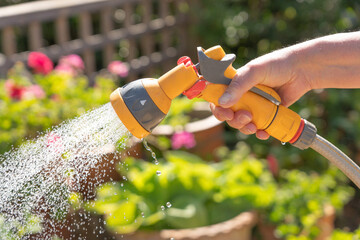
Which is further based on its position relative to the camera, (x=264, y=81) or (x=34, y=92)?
(x=34, y=92)

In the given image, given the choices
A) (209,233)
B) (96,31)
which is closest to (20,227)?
(209,233)

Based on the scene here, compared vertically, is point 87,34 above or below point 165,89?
below

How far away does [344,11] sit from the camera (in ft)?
13.3

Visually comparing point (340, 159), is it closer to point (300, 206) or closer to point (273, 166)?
point (300, 206)

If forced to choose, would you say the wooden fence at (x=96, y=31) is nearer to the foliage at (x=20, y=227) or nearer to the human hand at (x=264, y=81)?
the foliage at (x=20, y=227)

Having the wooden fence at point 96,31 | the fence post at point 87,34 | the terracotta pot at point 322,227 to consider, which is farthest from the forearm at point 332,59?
the fence post at point 87,34

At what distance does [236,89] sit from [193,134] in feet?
5.53

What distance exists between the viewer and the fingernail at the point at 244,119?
115cm

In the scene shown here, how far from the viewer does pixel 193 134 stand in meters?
2.76

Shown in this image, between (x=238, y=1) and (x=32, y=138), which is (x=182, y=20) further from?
(x=32, y=138)

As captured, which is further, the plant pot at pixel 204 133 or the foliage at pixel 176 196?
the plant pot at pixel 204 133

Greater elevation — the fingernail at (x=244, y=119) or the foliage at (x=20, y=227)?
the fingernail at (x=244, y=119)

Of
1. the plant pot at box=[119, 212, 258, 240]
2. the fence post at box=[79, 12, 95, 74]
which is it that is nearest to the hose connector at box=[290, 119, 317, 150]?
the plant pot at box=[119, 212, 258, 240]

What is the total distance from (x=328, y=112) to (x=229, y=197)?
191cm
